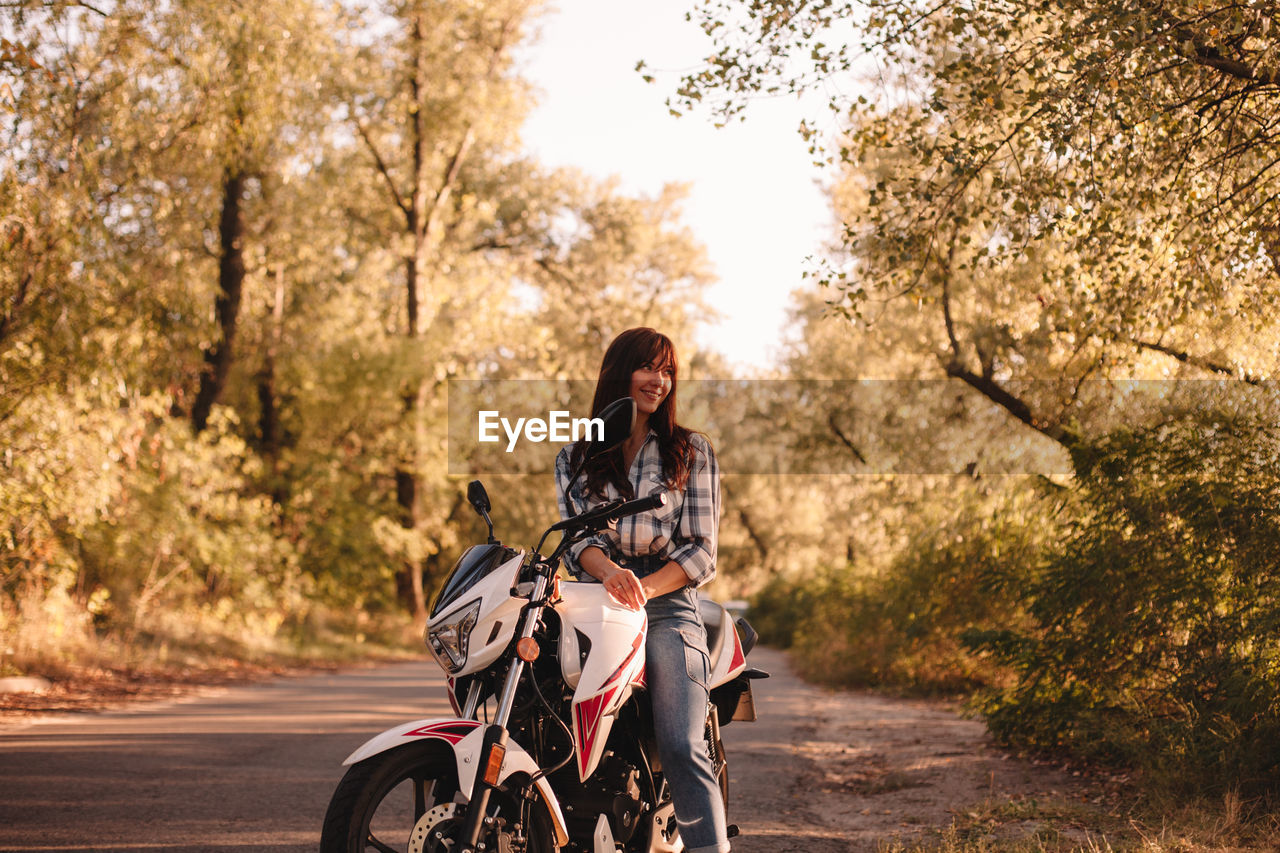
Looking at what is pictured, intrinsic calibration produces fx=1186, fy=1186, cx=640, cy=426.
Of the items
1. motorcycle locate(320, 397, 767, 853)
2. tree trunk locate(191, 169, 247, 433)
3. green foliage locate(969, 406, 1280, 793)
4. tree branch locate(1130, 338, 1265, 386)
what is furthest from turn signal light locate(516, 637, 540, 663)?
tree trunk locate(191, 169, 247, 433)

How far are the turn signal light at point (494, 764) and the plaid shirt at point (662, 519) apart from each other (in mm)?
904

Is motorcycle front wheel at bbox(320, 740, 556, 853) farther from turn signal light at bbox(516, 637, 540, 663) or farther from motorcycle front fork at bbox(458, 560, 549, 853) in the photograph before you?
turn signal light at bbox(516, 637, 540, 663)

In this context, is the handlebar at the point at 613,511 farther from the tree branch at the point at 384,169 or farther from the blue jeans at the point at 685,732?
the tree branch at the point at 384,169

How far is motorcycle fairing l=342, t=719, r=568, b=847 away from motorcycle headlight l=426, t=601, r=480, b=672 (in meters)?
0.18

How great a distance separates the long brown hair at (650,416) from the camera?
4250mm

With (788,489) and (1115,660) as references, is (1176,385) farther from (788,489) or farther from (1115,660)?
(788,489)

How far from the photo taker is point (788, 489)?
50.7 m

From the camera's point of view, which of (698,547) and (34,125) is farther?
(34,125)

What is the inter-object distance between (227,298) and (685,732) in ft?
62.3

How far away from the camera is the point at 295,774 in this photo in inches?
298

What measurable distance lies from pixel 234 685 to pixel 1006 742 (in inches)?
394

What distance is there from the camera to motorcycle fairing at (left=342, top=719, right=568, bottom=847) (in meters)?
Result: 3.32

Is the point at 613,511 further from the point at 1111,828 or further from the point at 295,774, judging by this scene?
the point at 295,774

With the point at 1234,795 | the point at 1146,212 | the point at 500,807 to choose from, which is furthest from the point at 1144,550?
the point at 500,807
